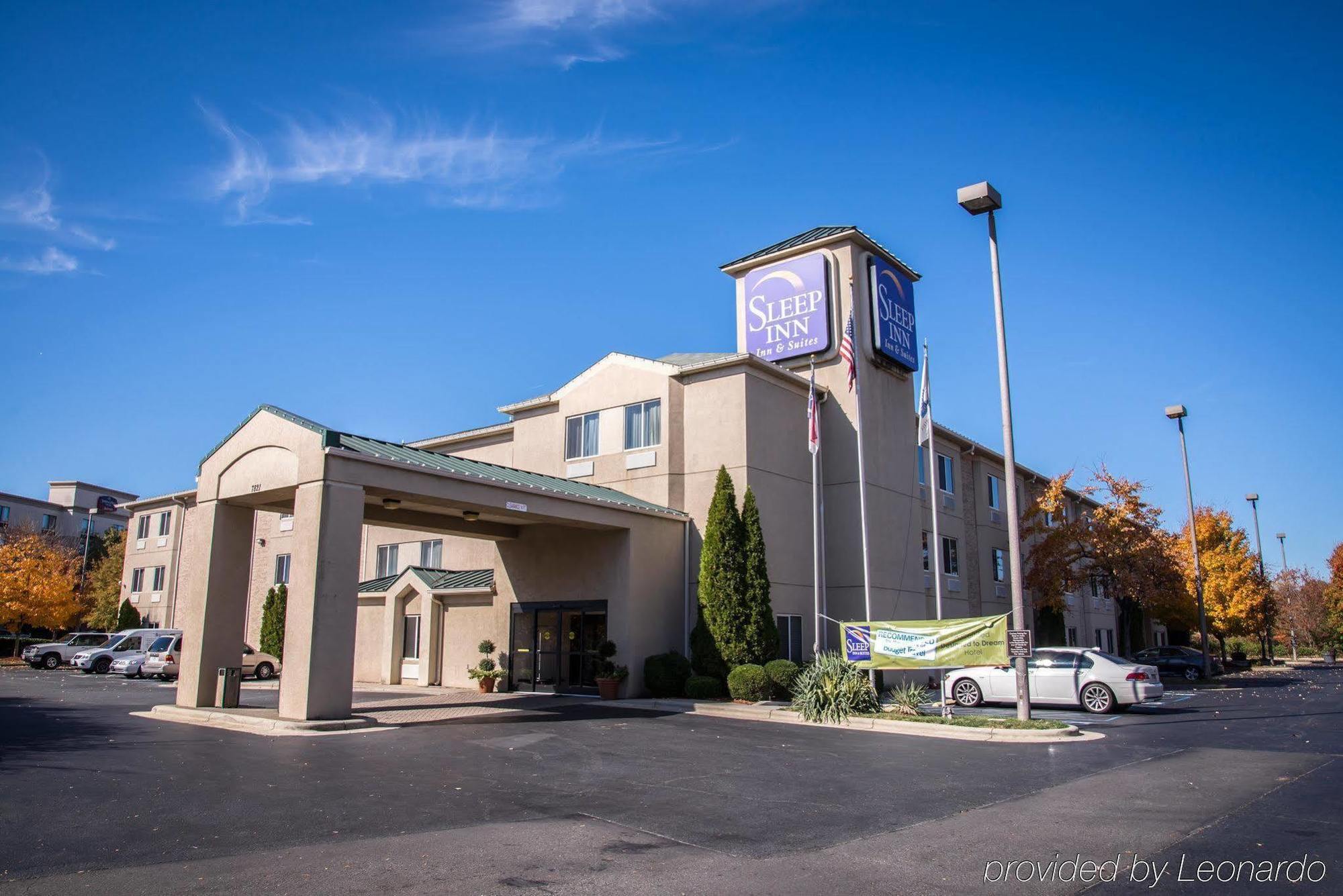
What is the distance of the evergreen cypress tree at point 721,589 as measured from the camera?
881 inches

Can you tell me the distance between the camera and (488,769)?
11602mm

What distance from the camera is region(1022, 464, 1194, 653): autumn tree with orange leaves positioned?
3372 cm

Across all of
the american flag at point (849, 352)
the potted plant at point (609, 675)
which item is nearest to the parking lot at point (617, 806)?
the potted plant at point (609, 675)

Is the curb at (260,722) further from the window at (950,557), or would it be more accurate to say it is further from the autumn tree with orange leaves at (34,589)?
the autumn tree with orange leaves at (34,589)

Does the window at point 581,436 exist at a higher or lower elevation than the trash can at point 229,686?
higher

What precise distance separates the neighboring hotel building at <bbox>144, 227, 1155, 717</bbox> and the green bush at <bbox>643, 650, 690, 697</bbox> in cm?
32

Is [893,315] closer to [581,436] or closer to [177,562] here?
[581,436]

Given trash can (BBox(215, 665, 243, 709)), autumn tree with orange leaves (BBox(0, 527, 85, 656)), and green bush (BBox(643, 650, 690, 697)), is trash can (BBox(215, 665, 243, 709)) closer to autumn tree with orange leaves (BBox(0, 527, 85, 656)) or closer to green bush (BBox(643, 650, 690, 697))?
green bush (BBox(643, 650, 690, 697))

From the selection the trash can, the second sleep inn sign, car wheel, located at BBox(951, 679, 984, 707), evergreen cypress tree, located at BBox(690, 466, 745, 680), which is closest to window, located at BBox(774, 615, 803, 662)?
evergreen cypress tree, located at BBox(690, 466, 745, 680)

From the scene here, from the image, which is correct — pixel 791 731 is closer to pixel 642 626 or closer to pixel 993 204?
pixel 642 626

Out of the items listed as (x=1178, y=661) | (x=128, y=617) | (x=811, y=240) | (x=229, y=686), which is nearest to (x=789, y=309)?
(x=811, y=240)

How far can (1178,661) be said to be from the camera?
125 ft

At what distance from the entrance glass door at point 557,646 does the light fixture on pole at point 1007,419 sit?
10.5 metres

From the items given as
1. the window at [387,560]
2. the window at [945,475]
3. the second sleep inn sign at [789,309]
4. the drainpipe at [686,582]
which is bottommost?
the drainpipe at [686,582]
